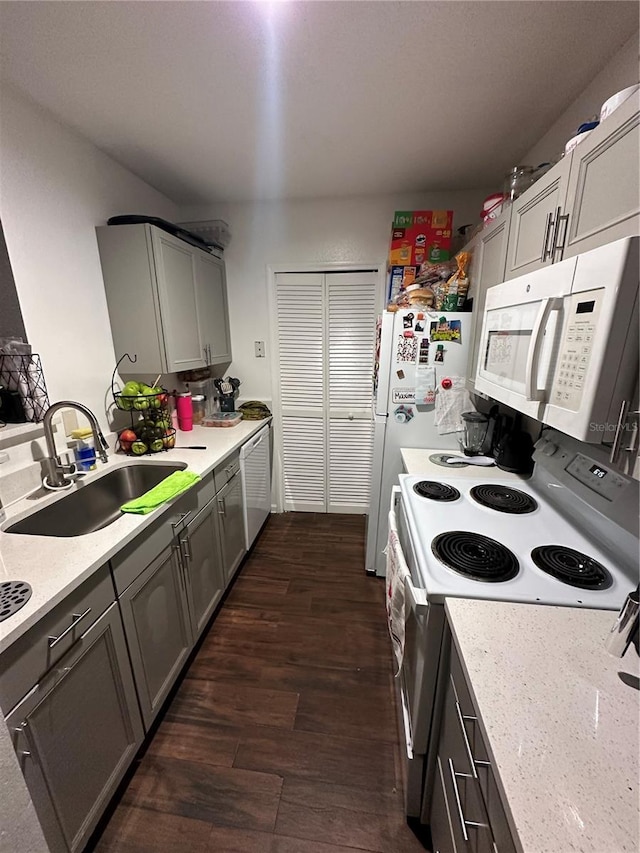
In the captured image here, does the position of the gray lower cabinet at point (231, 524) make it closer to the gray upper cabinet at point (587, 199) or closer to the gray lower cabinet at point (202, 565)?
the gray lower cabinet at point (202, 565)

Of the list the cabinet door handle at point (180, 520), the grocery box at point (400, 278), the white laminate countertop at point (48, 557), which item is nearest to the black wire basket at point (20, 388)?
the white laminate countertop at point (48, 557)

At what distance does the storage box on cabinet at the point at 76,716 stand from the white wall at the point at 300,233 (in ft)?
7.09

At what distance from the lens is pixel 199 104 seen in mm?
1437

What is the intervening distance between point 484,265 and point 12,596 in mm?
2160

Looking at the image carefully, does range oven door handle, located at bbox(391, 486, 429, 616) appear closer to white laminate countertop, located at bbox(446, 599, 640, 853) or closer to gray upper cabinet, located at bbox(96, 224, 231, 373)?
white laminate countertop, located at bbox(446, 599, 640, 853)

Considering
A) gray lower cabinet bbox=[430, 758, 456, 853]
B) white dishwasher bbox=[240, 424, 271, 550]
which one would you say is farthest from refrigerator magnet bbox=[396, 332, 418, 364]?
gray lower cabinet bbox=[430, 758, 456, 853]

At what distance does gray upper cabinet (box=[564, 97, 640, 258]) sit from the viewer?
0.76m

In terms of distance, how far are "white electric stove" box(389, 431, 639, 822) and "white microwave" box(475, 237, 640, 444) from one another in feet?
1.08

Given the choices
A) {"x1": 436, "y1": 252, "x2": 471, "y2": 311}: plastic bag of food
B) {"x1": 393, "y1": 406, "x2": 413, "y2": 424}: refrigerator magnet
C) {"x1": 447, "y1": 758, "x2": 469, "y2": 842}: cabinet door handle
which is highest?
{"x1": 436, "y1": 252, "x2": 471, "y2": 311}: plastic bag of food

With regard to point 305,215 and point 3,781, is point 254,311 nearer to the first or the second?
point 305,215

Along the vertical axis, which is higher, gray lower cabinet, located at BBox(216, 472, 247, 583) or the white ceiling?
the white ceiling

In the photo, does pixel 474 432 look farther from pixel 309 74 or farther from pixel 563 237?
pixel 309 74

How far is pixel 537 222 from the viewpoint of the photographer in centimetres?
118

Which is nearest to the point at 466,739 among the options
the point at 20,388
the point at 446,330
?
the point at 446,330
